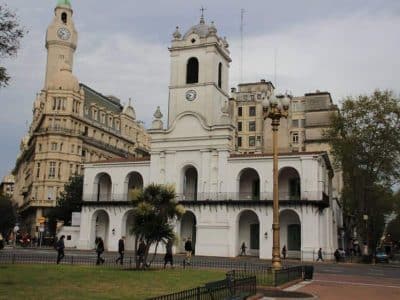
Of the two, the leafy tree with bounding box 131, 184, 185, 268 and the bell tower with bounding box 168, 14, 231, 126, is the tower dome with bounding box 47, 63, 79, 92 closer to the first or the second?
the bell tower with bounding box 168, 14, 231, 126

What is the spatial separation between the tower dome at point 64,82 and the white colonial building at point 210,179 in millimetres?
24727

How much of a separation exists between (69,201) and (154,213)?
41596 millimetres

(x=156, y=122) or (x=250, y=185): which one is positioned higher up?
(x=156, y=122)

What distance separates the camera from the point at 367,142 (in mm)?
46375

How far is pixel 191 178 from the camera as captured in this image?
2191 inches

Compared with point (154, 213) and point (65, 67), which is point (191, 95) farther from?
point (65, 67)

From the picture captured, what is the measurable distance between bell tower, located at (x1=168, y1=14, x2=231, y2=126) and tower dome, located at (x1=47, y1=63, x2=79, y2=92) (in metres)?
26.0

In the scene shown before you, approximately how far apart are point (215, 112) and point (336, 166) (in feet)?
47.6

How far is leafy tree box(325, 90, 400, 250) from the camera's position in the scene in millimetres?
45719

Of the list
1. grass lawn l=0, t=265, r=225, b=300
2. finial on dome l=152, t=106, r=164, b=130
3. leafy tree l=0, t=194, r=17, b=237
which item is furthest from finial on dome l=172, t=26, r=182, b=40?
grass lawn l=0, t=265, r=225, b=300

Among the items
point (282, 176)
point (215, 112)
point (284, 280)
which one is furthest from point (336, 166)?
point (284, 280)

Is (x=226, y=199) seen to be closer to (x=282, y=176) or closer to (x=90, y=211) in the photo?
(x=282, y=176)

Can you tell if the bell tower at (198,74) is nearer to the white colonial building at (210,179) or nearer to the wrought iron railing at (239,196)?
the white colonial building at (210,179)

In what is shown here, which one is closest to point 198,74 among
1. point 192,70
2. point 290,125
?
point 192,70
